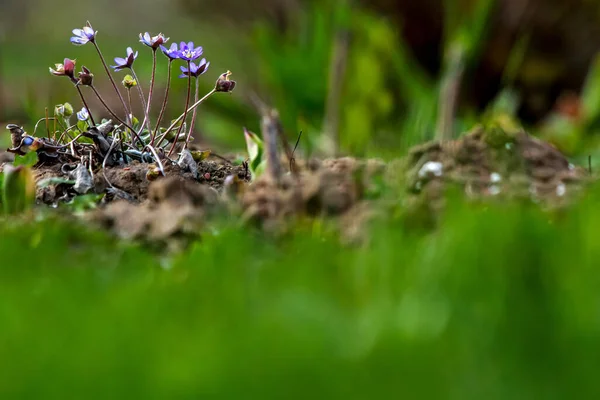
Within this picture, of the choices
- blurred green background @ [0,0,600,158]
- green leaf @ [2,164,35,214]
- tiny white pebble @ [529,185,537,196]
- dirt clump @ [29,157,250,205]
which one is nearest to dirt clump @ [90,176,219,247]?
green leaf @ [2,164,35,214]

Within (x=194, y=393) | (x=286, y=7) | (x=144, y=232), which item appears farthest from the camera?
(x=286, y=7)

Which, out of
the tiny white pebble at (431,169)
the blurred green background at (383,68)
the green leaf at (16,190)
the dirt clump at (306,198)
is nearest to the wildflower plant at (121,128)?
the green leaf at (16,190)

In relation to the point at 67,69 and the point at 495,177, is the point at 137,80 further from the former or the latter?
the point at 495,177

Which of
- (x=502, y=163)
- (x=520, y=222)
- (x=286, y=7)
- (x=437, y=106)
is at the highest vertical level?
(x=286, y=7)

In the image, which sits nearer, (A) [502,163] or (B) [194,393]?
(B) [194,393]

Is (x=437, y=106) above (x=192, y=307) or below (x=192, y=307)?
above

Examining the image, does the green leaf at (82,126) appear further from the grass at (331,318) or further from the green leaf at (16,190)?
the grass at (331,318)

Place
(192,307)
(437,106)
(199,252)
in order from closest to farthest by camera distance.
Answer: (192,307), (199,252), (437,106)

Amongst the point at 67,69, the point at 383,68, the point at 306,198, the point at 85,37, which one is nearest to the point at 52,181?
the point at 67,69

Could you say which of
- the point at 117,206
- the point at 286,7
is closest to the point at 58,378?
the point at 117,206

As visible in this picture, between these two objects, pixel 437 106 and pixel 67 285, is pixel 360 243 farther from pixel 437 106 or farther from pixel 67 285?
→ pixel 437 106
